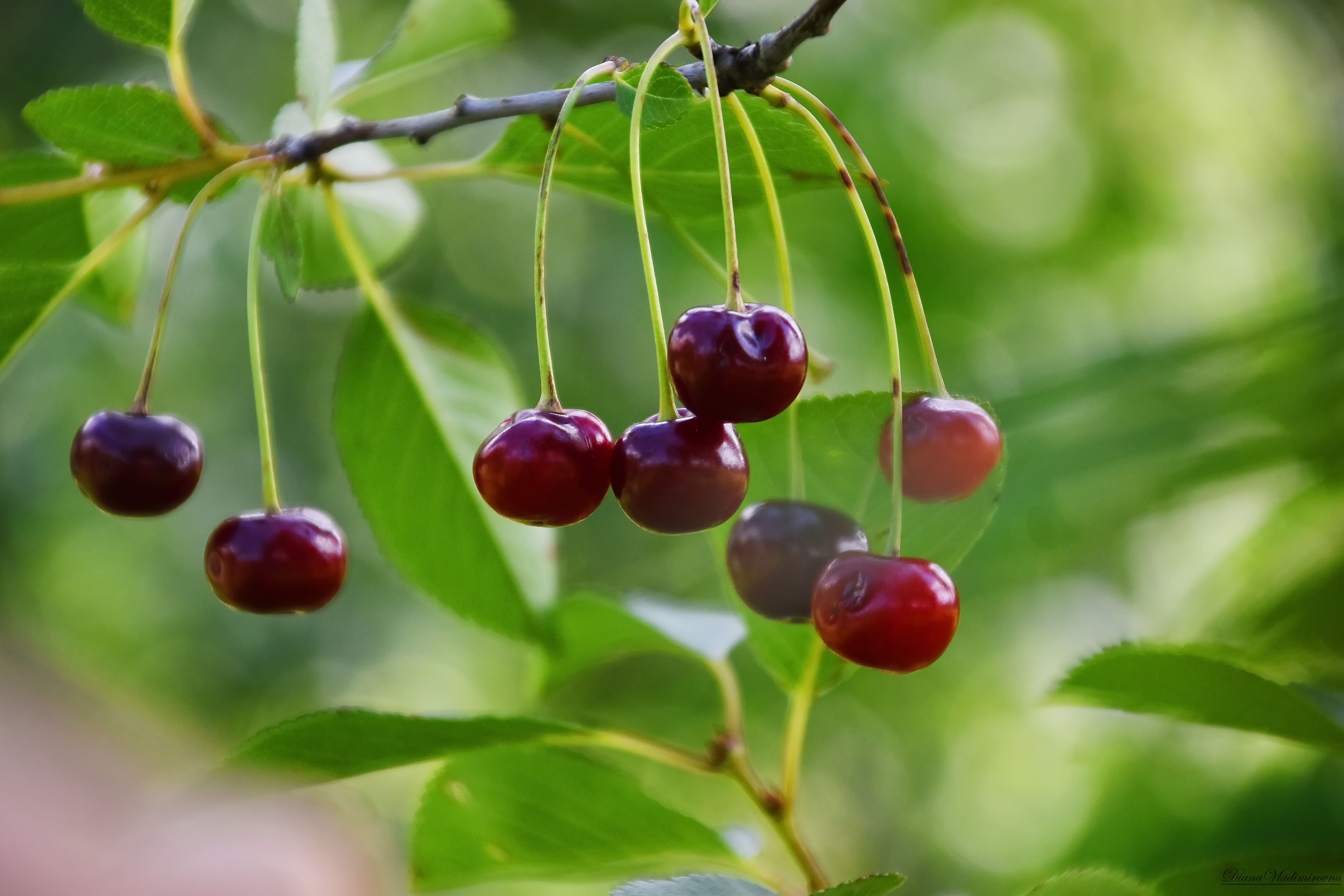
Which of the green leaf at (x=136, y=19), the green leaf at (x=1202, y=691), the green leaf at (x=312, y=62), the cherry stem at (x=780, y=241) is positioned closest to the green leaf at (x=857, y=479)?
the cherry stem at (x=780, y=241)

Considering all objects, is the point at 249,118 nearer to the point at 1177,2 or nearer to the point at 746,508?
the point at 1177,2

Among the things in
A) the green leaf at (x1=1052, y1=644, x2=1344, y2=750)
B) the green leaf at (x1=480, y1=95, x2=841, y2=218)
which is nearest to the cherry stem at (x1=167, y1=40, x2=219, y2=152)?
the green leaf at (x1=480, y1=95, x2=841, y2=218)

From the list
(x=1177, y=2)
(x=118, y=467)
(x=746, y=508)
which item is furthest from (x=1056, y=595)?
(x=118, y=467)

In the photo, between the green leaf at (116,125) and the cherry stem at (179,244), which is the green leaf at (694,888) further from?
the green leaf at (116,125)

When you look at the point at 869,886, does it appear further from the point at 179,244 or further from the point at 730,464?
the point at 179,244

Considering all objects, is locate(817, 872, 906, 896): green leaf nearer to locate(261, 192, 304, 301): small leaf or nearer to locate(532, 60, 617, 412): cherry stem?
locate(532, 60, 617, 412): cherry stem
